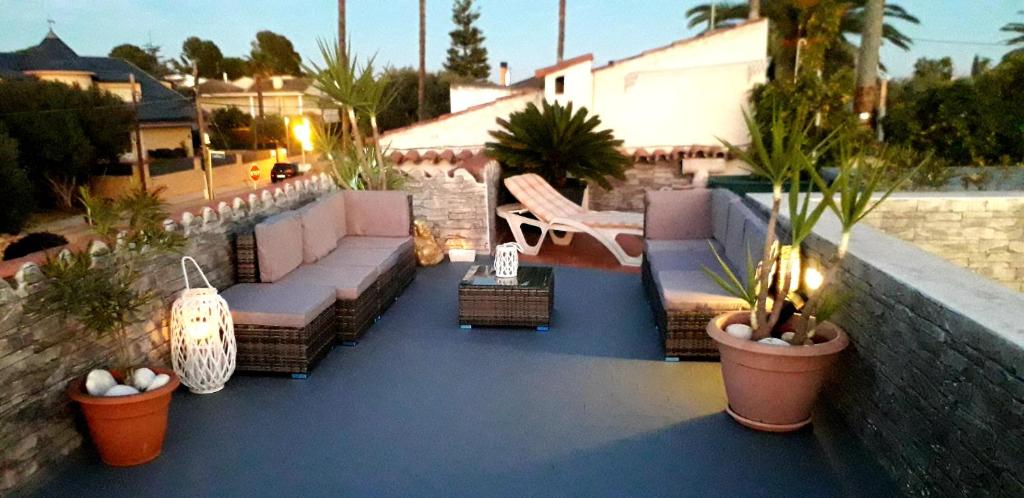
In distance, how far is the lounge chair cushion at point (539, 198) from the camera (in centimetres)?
800

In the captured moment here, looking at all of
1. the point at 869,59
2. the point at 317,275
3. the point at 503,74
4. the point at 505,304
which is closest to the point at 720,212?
the point at 505,304

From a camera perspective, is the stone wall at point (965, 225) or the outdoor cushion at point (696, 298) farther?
the stone wall at point (965, 225)

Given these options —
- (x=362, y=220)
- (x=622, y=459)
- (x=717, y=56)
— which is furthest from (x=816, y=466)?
(x=717, y=56)

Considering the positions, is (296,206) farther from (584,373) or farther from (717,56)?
(717,56)

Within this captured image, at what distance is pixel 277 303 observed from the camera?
4504 millimetres

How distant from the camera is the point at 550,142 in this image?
9.22 metres

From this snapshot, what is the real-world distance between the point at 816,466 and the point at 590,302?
3112mm

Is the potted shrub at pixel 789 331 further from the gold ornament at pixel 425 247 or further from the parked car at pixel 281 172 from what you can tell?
the parked car at pixel 281 172

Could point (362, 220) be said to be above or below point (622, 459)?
above

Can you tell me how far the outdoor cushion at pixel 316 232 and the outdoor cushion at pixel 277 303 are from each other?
771 mm

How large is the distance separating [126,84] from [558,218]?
26.6 meters

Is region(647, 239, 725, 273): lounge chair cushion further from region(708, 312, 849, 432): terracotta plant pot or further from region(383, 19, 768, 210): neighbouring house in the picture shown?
region(383, 19, 768, 210): neighbouring house

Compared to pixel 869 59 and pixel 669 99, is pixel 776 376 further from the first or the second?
pixel 869 59

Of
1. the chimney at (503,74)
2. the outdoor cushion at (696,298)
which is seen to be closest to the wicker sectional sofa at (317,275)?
the outdoor cushion at (696,298)
